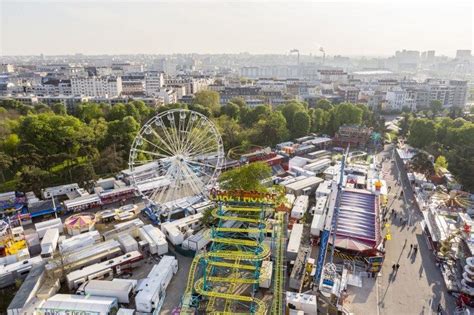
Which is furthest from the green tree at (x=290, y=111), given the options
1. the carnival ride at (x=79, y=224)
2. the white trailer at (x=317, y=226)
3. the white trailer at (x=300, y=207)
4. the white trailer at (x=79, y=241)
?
the white trailer at (x=79, y=241)

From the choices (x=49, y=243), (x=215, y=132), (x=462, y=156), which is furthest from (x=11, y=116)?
(x=462, y=156)

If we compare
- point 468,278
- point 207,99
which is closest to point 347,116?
point 207,99

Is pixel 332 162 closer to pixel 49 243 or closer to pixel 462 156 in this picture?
pixel 462 156

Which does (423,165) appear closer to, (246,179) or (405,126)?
(405,126)

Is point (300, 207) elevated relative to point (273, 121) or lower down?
lower down

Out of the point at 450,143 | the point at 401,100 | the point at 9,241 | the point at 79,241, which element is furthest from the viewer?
the point at 401,100

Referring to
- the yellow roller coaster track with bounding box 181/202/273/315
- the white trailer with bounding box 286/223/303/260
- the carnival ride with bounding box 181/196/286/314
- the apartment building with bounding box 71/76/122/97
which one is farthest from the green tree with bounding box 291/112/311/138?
the apartment building with bounding box 71/76/122/97

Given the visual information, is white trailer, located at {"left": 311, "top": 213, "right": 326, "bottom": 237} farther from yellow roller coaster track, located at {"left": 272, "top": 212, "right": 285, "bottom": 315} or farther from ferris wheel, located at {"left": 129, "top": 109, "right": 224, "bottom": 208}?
ferris wheel, located at {"left": 129, "top": 109, "right": 224, "bottom": 208}
